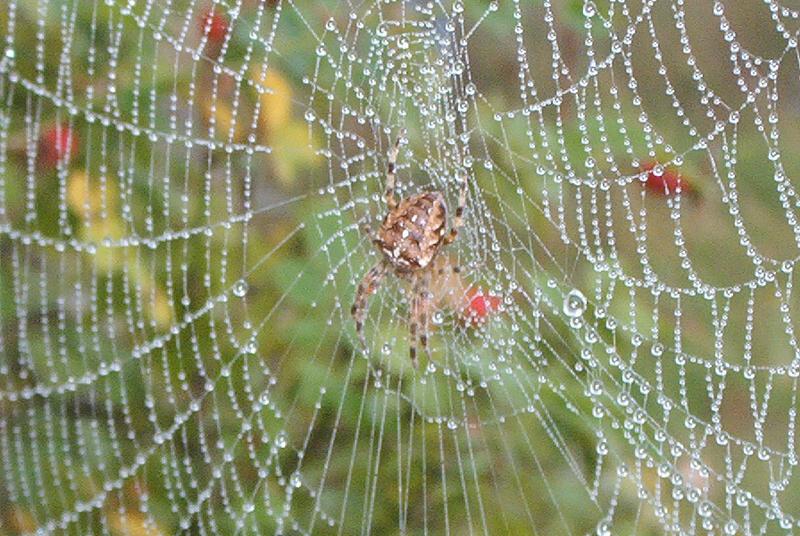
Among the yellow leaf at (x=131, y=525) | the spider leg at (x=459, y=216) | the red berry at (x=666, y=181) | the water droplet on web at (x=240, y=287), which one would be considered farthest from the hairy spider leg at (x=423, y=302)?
the yellow leaf at (x=131, y=525)

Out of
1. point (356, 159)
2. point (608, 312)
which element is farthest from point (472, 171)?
point (608, 312)

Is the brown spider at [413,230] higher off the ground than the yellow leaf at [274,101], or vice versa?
the yellow leaf at [274,101]

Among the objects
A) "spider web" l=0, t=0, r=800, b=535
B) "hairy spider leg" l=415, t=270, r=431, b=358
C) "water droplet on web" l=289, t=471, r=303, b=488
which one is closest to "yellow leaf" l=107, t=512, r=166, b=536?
"spider web" l=0, t=0, r=800, b=535

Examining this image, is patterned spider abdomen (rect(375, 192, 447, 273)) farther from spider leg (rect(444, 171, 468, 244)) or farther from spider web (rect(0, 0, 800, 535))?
spider web (rect(0, 0, 800, 535))

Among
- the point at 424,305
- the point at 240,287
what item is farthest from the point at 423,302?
the point at 240,287

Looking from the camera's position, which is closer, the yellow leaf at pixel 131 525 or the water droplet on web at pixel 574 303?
the water droplet on web at pixel 574 303

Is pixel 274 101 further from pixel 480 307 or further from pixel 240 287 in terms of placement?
pixel 480 307

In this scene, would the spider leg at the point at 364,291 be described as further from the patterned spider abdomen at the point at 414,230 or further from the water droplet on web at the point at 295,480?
the water droplet on web at the point at 295,480
